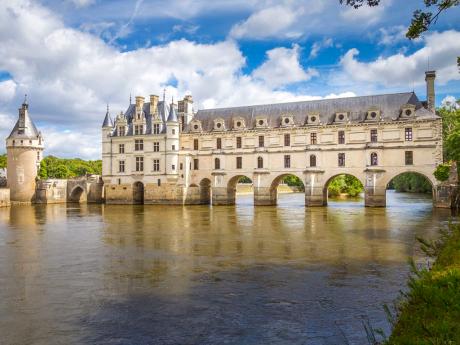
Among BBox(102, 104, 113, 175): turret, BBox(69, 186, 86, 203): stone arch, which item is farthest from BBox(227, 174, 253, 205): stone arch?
BBox(69, 186, 86, 203): stone arch

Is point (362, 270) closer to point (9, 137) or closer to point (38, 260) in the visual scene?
point (38, 260)

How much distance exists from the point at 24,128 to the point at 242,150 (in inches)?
1137

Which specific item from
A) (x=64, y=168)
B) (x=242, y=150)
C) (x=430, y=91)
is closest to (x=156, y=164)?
(x=242, y=150)

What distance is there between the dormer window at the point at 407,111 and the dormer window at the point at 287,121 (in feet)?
35.6

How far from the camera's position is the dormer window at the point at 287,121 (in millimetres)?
46819

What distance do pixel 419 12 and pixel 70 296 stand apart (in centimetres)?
1098

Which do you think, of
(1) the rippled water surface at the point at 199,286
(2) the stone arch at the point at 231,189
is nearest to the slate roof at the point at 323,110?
(2) the stone arch at the point at 231,189

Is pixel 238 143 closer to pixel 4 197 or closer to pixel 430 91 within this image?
pixel 430 91

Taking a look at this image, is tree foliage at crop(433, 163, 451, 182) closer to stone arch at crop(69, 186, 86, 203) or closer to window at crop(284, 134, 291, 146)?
window at crop(284, 134, 291, 146)

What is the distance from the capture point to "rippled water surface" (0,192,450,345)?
8.77 meters

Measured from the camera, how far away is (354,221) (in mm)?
29984

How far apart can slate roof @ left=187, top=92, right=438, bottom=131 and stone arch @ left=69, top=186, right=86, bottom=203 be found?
19666 millimetres

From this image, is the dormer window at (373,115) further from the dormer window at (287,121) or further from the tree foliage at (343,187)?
the tree foliage at (343,187)

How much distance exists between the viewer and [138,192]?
53.8 metres
